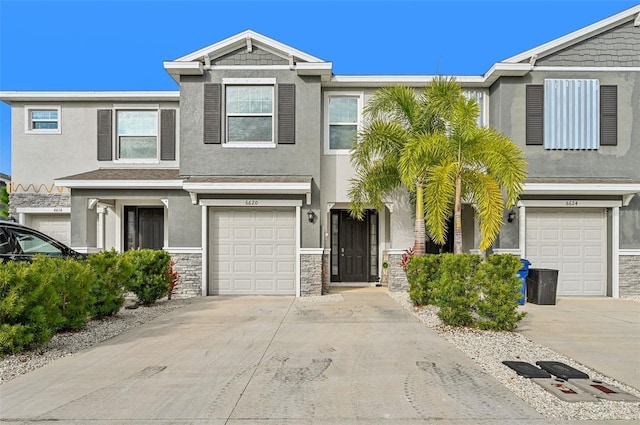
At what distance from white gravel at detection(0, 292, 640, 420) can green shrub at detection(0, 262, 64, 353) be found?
0.27 meters

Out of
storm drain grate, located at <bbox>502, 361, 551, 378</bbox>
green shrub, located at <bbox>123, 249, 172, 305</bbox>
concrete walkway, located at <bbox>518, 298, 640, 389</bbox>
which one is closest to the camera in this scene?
storm drain grate, located at <bbox>502, 361, 551, 378</bbox>

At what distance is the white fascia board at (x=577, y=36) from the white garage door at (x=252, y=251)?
811cm

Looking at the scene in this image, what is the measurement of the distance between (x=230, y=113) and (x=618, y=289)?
1215cm

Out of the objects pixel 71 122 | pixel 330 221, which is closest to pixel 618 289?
pixel 330 221

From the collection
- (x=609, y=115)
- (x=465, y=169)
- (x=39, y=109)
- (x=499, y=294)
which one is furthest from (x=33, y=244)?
(x=609, y=115)

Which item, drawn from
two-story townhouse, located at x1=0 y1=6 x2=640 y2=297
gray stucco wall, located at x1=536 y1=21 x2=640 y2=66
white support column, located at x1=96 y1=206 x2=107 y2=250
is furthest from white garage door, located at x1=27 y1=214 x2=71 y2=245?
gray stucco wall, located at x1=536 y1=21 x2=640 y2=66

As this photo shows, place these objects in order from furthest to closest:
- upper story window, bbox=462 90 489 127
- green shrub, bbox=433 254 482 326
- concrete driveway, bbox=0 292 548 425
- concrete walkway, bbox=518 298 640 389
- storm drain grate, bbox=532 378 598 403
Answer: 1. upper story window, bbox=462 90 489 127
2. green shrub, bbox=433 254 482 326
3. concrete walkway, bbox=518 298 640 389
4. storm drain grate, bbox=532 378 598 403
5. concrete driveway, bbox=0 292 548 425

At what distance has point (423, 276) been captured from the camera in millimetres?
9672

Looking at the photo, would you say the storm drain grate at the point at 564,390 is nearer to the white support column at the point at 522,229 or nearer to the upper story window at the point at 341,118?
the white support column at the point at 522,229

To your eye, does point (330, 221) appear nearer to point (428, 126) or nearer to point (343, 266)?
point (343, 266)

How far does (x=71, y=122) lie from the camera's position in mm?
14469

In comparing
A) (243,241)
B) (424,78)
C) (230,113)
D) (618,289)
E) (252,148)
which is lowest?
(618,289)

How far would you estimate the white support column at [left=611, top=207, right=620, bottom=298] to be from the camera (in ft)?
40.0

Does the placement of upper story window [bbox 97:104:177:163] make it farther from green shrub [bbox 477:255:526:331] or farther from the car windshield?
green shrub [bbox 477:255:526:331]
